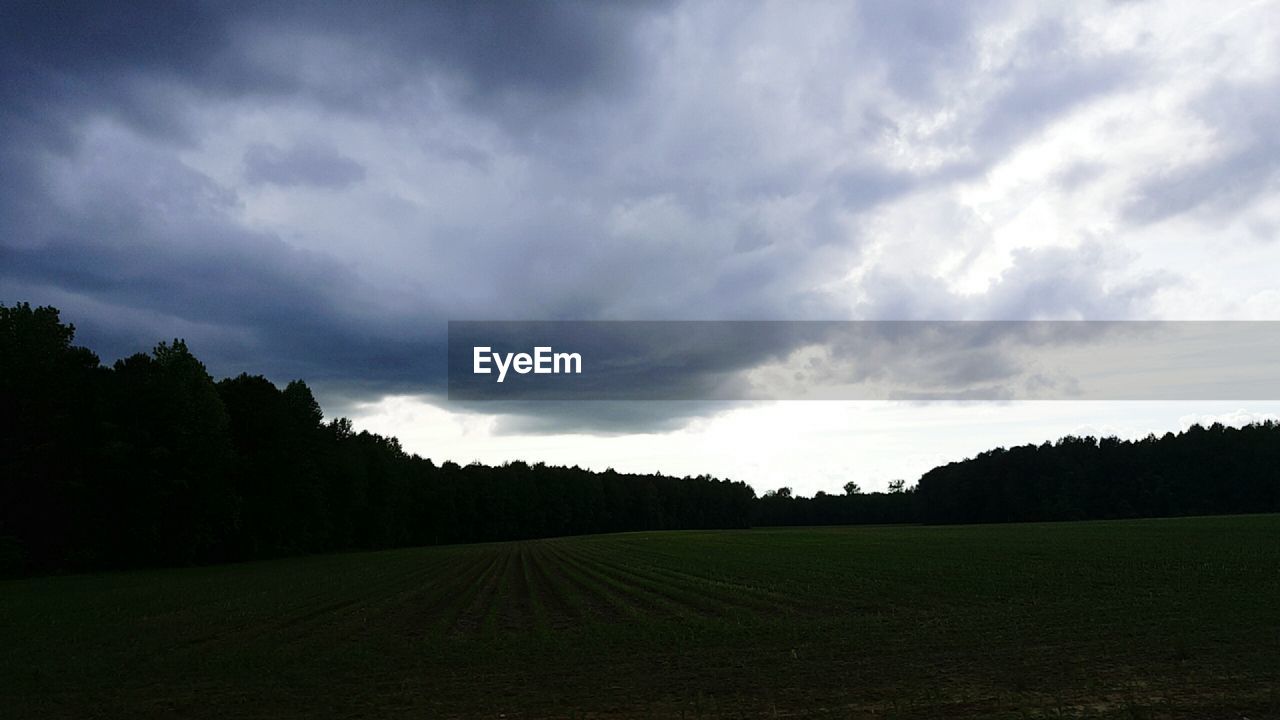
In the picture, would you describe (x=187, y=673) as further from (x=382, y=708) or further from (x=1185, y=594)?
(x=1185, y=594)

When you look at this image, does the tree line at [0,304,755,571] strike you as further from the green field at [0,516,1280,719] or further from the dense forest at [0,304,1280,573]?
the green field at [0,516,1280,719]

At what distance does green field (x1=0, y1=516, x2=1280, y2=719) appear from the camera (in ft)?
45.4

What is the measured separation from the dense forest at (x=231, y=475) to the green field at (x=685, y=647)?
18.5 m

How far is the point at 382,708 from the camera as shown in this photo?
1384cm

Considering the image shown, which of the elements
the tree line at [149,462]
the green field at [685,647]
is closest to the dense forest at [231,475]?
the tree line at [149,462]

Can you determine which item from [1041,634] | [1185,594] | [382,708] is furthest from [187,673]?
[1185,594]

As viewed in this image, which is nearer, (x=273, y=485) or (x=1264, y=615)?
(x=1264, y=615)

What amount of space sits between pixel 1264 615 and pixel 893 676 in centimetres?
1322

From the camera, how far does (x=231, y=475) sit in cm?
7025

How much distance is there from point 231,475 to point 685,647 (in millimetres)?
63144

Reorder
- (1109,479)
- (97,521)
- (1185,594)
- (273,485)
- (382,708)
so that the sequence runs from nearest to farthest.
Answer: (382,708)
(1185,594)
(97,521)
(273,485)
(1109,479)

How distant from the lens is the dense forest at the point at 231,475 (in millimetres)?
52500

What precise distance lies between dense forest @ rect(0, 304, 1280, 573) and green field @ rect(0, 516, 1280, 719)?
18546 millimetres

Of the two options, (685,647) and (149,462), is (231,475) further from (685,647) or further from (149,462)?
(685,647)
